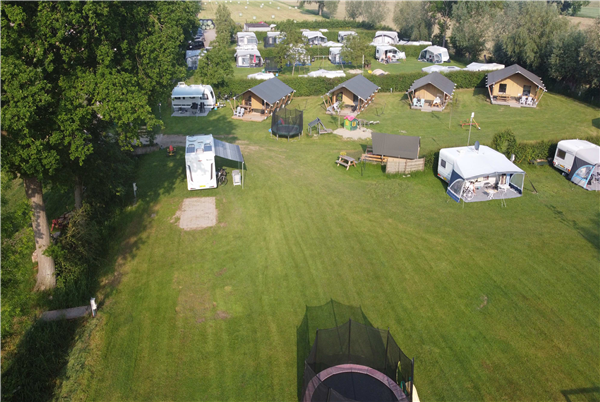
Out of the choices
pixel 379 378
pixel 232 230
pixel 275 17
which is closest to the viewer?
pixel 379 378

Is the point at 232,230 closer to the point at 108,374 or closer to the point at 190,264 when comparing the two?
the point at 190,264

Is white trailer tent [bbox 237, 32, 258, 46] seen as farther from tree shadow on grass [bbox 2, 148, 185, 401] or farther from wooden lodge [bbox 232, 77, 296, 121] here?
tree shadow on grass [bbox 2, 148, 185, 401]

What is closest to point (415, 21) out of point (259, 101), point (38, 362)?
point (259, 101)

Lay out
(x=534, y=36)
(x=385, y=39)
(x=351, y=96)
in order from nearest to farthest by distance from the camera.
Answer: (x=351, y=96) < (x=534, y=36) < (x=385, y=39)

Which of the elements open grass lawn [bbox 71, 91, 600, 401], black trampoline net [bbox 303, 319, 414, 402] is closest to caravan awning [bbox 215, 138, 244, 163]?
open grass lawn [bbox 71, 91, 600, 401]

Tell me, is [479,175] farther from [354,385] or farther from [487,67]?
[487,67]

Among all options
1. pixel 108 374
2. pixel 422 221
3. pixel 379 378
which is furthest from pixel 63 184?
pixel 422 221
